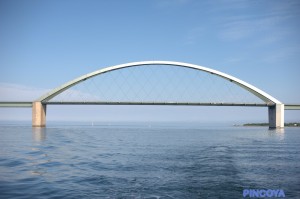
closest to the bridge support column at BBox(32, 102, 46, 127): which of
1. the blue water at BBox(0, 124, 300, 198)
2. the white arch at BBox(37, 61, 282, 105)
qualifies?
the white arch at BBox(37, 61, 282, 105)

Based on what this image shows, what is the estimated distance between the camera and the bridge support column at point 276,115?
94.4 m

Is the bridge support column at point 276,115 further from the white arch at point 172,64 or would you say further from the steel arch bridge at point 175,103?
the white arch at point 172,64

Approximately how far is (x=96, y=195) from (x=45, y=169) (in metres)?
6.92

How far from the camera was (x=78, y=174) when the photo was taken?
1658 cm

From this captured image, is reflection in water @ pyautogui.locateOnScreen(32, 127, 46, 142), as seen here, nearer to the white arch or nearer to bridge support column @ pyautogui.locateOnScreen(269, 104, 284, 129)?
the white arch

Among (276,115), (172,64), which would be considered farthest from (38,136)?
(276,115)

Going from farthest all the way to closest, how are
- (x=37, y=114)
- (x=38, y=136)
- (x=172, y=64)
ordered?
(x=37, y=114) → (x=172, y=64) → (x=38, y=136)

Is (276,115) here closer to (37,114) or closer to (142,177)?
(37,114)

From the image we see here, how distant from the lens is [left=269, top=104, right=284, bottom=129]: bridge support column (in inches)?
3716

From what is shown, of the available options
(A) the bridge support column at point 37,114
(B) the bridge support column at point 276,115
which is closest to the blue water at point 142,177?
(B) the bridge support column at point 276,115

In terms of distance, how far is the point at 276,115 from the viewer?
312 feet

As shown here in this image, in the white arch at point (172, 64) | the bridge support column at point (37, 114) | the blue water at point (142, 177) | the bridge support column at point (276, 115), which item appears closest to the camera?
the blue water at point (142, 177)

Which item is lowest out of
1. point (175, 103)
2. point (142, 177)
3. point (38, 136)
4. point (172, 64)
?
point (38, 136)

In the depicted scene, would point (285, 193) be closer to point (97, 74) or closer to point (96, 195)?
point (96, 195)
